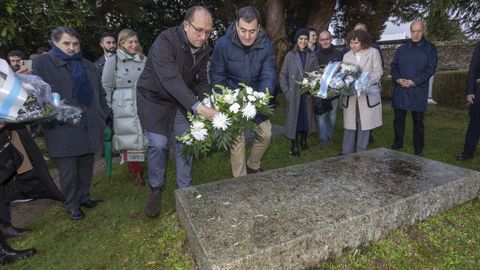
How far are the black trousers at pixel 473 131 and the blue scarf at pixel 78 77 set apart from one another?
219 inches

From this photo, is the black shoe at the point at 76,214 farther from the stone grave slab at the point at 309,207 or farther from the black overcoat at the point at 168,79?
the stone grave slab at the point at 309,207

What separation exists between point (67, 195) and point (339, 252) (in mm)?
2970

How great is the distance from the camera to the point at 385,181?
3.13 m

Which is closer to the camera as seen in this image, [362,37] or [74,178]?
[74,178]

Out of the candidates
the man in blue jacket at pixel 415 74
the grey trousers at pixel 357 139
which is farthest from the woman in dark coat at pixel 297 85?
the man in blue jacket at pixel 415 74

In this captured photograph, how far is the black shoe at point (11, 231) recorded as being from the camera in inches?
140

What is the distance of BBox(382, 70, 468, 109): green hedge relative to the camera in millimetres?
10914

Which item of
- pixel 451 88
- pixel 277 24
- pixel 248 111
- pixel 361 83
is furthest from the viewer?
pixel 451 88

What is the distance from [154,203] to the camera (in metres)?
3.54

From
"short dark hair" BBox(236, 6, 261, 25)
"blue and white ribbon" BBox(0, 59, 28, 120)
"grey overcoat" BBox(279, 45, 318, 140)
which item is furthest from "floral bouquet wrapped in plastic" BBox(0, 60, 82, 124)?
"grey overcoat" BBox(279, 45, 318, 140)

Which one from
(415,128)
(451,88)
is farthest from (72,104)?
(451,88)

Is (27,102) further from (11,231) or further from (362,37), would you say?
(362,37)

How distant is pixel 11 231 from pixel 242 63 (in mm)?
3124

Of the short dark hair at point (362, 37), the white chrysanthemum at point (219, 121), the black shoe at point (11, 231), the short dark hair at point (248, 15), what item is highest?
the short dark hair at point (248, 15)
